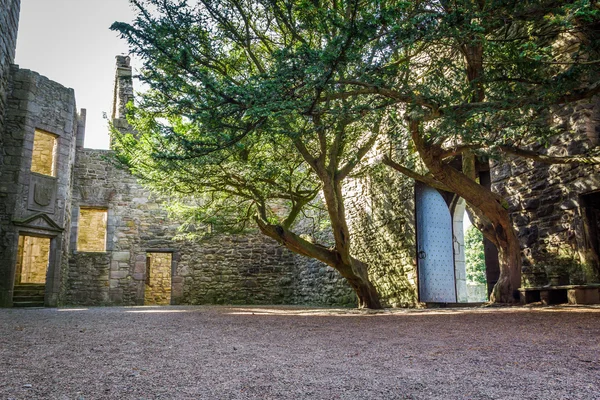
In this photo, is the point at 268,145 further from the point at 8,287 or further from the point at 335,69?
the point at 8,287

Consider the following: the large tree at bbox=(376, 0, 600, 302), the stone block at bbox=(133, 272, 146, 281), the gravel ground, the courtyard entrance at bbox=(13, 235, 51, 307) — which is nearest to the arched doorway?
the large tree at bbox=(376, 0, 600, 302)

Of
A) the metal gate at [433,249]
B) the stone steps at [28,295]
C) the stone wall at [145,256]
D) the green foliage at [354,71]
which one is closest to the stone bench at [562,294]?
the green foliage at [354,71]

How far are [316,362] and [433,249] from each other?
6222 mm

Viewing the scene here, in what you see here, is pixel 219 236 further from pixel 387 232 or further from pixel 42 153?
pixel 387 232

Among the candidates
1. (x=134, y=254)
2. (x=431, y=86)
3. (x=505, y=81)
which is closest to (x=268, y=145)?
(x=431, y=86)

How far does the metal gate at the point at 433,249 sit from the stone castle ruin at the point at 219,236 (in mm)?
21

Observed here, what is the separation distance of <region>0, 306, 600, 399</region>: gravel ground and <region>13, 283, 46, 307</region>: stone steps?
7.63 meters

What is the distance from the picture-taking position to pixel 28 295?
12078 millimetres

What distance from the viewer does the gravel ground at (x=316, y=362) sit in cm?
203

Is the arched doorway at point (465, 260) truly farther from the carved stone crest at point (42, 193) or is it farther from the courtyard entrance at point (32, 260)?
the courtyard entrance at point (32, 260)

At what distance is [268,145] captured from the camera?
7656 mm

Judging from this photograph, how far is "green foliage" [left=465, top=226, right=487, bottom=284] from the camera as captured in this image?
2355cm

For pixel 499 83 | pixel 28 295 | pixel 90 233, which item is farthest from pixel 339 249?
pixel 90 233

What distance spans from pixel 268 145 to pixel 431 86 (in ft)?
10.3
